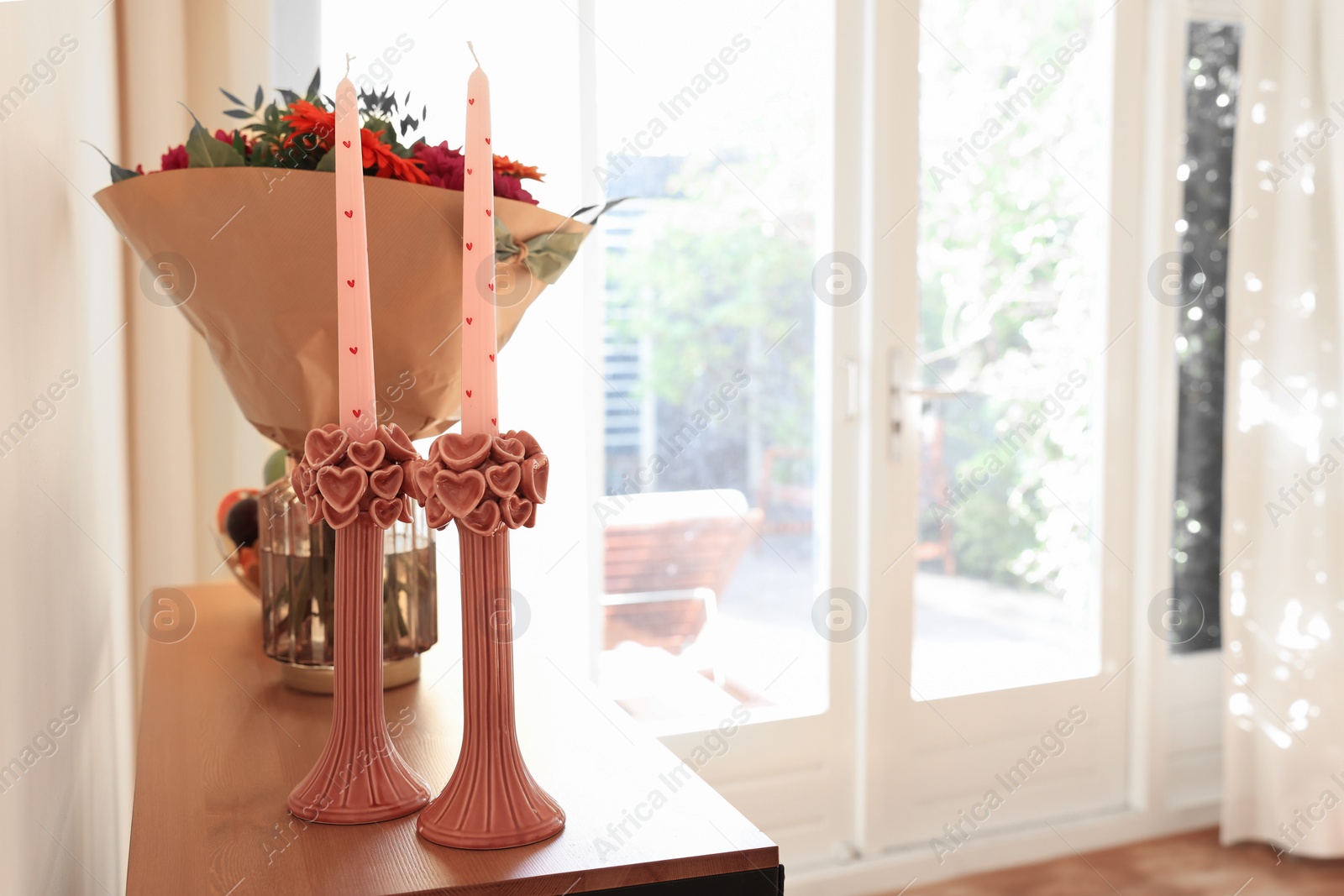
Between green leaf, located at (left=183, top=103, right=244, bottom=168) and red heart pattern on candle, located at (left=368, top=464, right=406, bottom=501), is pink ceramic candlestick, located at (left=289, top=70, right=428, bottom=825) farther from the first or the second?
green leaf, located at (left=183, top=103, right=244, bottom=168)

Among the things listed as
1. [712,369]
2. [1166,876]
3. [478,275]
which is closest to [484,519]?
[478,275]

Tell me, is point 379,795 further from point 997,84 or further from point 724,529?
point 997,84

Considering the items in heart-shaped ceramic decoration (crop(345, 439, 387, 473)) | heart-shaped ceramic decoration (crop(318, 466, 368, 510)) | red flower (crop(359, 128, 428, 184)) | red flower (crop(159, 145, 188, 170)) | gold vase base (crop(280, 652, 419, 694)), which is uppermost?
red flower (crop(159, 145, 188, 170))

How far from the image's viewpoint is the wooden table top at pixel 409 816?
503 millimetres

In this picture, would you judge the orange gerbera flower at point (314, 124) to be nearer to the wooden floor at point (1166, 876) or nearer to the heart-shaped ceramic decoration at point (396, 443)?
the heart-shaped ceramic decoration at point (396, 443)

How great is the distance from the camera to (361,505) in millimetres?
559

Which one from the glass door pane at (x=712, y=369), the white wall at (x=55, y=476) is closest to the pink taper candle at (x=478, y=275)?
the white wall at (x=55, y=476)

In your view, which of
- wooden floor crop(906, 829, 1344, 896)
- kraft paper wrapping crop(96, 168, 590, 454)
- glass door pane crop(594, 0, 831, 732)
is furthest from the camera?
wooden floor crop(906, 829, 1344, 896)

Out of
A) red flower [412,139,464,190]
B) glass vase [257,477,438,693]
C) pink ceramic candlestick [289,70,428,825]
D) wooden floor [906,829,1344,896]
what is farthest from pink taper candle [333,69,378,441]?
wooden floor [906,829,1344,896]

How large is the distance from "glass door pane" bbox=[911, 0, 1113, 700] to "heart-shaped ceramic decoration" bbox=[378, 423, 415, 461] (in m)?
1.90

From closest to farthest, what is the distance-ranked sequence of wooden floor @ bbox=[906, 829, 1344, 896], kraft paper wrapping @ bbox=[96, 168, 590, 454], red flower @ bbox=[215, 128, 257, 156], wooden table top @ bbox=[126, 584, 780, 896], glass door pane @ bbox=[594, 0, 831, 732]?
wooden table top @ bbox=[126, 584, 780, 896]
kraft paper wrapping @ bbox=[96, 168, 590, 454]
red flower @ bbox=[215, 128, 257, 156]
glass door pane @ bbox=[594, 0, 831, 732]
wooden floor @ bbox=[906, 829, 1344, 896]

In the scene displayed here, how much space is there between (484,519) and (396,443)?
3.2 inches

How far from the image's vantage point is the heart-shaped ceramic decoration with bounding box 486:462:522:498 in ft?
1.68

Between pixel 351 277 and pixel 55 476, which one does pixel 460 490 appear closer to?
pixel 351 277
